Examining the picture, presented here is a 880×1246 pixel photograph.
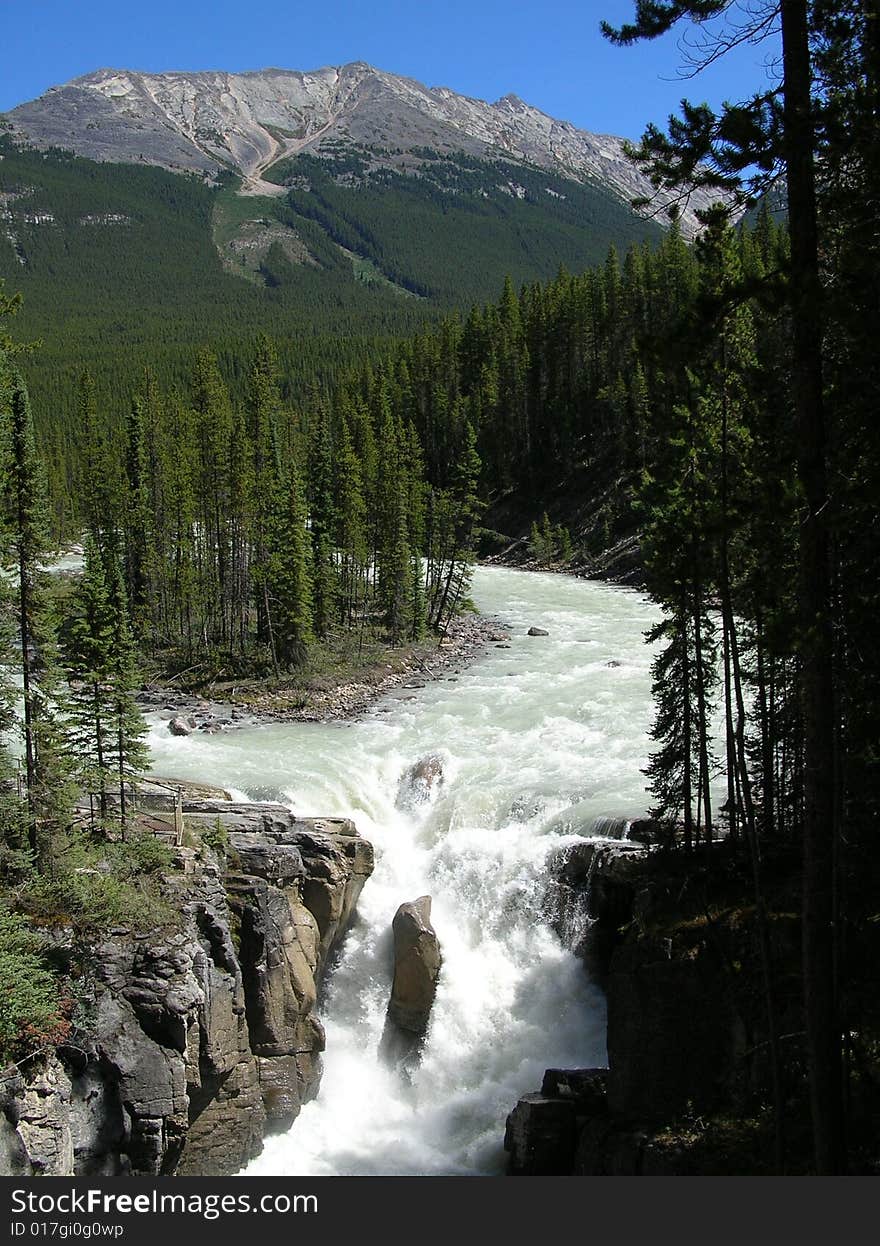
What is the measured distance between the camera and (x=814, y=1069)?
32.4 ft

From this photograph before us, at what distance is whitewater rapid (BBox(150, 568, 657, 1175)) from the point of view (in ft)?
75.7

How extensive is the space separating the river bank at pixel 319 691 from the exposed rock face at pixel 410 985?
15360 millimetres

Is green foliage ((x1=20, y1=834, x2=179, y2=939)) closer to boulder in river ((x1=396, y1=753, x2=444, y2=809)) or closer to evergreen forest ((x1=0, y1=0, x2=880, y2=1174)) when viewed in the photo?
evergreen forest ((x1=0, y1=0, x2=880, y2=1174))

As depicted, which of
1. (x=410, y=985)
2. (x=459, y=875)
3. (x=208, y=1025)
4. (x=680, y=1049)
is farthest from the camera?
(x=459, y=875)

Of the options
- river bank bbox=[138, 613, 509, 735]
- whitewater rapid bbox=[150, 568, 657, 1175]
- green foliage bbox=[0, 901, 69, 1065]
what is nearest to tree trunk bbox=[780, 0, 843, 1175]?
whitewater rapid bbox=[150, 568, 657, 1175]

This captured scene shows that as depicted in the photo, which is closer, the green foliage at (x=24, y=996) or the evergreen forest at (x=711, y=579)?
the evergreen forest at (x=711, y=579)

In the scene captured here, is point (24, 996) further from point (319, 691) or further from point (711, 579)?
point (319, 691)

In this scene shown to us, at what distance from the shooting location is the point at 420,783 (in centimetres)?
3203

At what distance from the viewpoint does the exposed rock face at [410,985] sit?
25.2 metres

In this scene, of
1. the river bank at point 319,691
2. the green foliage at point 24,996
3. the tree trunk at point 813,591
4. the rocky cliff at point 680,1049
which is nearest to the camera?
the tree trunk at point 813,591

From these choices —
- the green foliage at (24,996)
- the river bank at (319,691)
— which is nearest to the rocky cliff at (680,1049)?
the green foliage at (24,996)

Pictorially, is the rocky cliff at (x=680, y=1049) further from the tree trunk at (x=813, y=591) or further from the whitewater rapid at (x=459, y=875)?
the tree trunk at (x=813, y=591)

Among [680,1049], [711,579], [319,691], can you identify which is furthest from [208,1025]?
[319,691]

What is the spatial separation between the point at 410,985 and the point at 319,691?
20923mm
